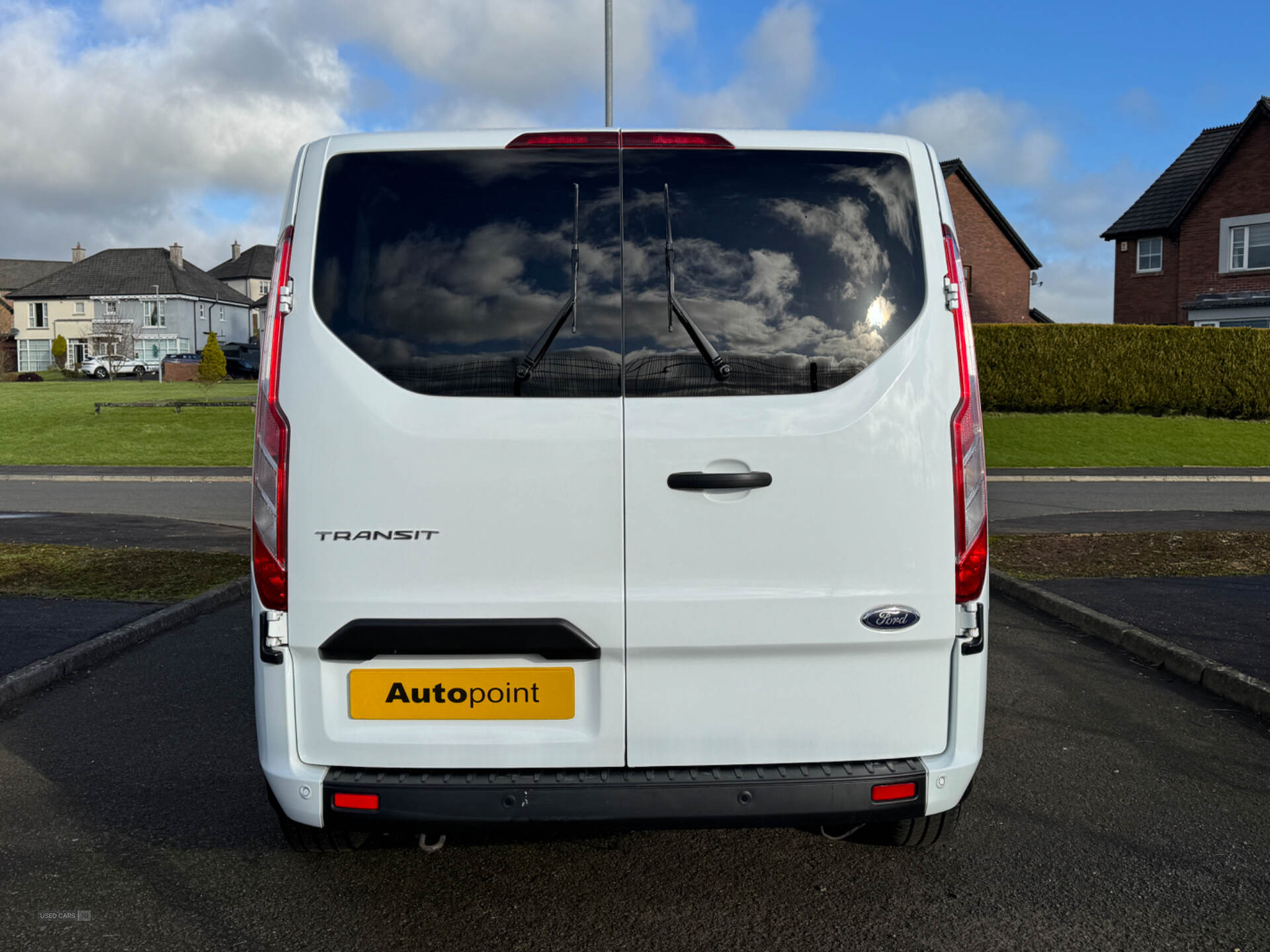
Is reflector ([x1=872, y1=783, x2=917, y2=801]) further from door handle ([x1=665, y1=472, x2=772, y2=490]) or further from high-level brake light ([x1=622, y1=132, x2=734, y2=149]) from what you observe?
high-level brake light ([x1=622, y1=132, x2=734, y2=149])

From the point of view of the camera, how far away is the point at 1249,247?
34.7 metres

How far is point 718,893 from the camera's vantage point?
134 inches

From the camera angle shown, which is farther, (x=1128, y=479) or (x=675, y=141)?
(x=1128, y=479)

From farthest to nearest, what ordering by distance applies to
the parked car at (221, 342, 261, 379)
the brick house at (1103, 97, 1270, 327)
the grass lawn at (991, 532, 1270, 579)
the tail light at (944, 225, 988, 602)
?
1. the parked car at (221, 342, 261, 379)
2. the brick house at (1103, 97, 1270, 327)
3. the grass lawn at (991, 532, 1270, 579)
4. the tail light at (944, 225, 988, 602)

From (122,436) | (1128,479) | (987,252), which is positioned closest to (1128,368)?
(1128,479)

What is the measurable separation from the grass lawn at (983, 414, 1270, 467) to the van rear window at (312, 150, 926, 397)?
1841 cm

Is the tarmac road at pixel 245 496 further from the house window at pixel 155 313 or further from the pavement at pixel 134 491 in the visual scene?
the house window at pixel 155 313

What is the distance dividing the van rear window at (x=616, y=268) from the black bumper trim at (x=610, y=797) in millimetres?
1021

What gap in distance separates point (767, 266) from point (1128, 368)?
89.5ft

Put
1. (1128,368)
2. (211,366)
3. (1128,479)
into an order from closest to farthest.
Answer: (1128,479) → (1128,368) → (211,366)

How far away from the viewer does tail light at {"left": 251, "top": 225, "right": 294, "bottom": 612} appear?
9.64 ft

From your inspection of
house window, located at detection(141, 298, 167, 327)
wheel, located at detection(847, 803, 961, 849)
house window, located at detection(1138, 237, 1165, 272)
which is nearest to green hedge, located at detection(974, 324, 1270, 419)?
house window, located at detection(1138, 237, 1165, 272)

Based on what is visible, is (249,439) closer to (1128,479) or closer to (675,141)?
(1128,479)

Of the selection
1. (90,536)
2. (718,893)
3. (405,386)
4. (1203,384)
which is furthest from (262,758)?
(1203,384)
